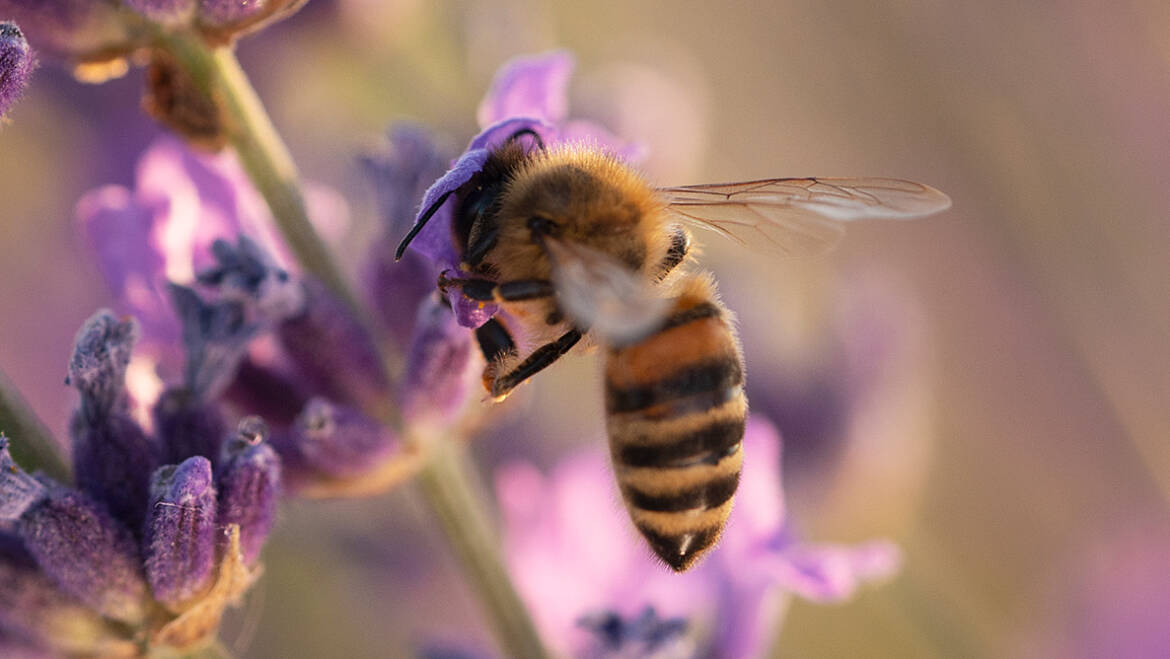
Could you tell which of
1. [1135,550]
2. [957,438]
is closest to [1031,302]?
[957,438]

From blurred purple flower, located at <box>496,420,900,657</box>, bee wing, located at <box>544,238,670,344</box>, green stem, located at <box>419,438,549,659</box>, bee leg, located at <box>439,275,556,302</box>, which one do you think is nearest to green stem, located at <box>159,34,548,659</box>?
green stem, located at <box>419,438,549,659</box>

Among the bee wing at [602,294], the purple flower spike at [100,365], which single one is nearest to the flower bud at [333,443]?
the purple flower spike at [100,365]

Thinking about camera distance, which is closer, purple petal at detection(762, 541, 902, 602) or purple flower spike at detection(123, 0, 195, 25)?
purple flower spike at detection(123, 0, 195, 25)

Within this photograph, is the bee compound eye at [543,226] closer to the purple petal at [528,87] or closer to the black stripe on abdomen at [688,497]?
the purple petal at [528,87]

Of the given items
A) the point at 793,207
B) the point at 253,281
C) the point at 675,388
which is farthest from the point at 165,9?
the point at 793,207

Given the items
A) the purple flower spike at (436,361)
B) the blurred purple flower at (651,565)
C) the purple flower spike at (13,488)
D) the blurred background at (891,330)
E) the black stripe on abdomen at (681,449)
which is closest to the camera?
the purple flower spike at (13,488)

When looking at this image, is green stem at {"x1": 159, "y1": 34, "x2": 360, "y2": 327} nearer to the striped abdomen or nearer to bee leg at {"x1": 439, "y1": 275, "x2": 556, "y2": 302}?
bee leg at {"x1": 439, "y1": 275, "x2": 556, "y2": 302}

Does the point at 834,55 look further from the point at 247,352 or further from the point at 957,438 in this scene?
the point at 247,352
